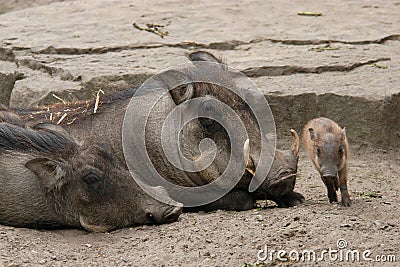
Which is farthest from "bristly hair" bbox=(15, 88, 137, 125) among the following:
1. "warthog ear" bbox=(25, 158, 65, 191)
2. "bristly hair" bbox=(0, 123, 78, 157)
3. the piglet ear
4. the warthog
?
the piglet ear

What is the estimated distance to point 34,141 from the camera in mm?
6125

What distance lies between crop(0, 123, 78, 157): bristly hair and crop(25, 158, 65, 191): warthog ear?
0.12 m

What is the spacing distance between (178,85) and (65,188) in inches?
47.4

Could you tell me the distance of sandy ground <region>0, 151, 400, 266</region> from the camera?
5.08m

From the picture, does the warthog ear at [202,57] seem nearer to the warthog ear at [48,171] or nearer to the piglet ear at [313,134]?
the piglet ear at [313,134]

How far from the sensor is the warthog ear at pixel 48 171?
5.91m

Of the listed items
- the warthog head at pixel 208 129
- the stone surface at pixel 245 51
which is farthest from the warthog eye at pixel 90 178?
the stone surface at pixel 245 51

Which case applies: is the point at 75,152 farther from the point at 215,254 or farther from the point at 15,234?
the point at 215,254

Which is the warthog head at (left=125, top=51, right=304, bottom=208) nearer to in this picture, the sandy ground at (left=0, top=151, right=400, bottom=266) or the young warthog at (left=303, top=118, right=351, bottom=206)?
the young warthog at (left=303, top=118, right=351, bottom=206)

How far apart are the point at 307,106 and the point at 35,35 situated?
12.5 feet

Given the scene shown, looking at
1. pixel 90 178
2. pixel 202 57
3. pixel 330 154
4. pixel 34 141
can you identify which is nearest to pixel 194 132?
pixel 202 57

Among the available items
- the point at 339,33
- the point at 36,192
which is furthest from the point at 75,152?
the point at 339,33

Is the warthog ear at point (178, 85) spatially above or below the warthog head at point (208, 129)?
above

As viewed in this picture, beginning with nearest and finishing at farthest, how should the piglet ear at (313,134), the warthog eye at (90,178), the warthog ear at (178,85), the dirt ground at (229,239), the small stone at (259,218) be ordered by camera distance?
the dirt ground at (229,239) < the small stone at (259,218) < the warthog eye at (90,178) < the piglet ear at (313,134) < the warthog ear at (178,85)
